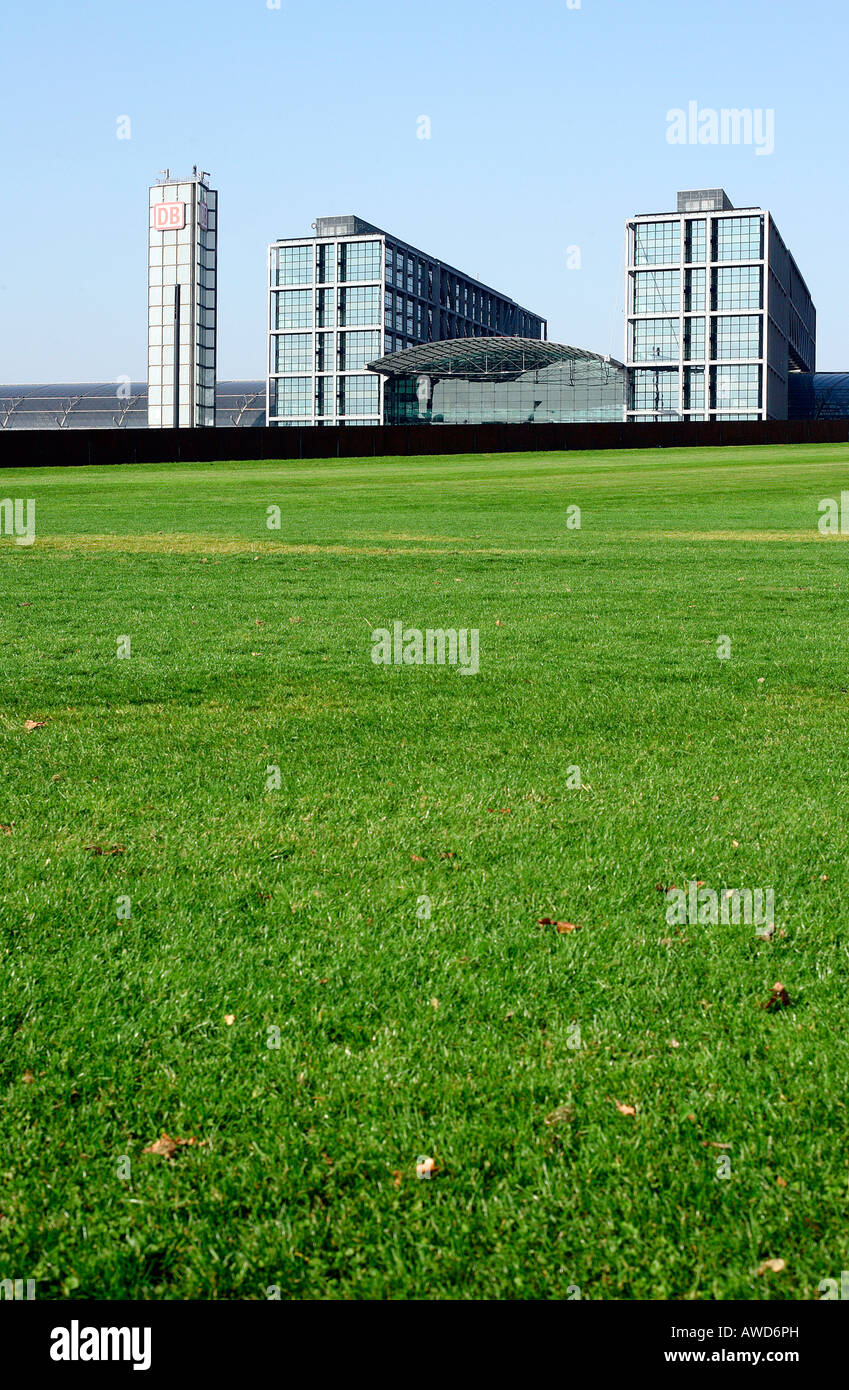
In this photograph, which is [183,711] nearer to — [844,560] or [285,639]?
[285,639]

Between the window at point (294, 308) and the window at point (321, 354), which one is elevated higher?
the window at point (294, 308)

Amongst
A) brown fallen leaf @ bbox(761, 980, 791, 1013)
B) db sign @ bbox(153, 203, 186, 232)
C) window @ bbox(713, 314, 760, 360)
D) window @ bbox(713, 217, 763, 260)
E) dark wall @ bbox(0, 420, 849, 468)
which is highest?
window @ bbox(713, 217, 763, 260)

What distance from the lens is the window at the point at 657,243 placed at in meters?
125

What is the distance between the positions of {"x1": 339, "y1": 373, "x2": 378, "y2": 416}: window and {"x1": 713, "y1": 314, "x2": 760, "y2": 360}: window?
1460 inches

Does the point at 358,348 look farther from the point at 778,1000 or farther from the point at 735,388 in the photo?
the point at 778,1000

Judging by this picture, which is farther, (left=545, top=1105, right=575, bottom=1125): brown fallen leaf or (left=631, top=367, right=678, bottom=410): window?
(left=631, top=367, right=678, bottom=410): window

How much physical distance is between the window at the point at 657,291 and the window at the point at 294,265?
3744cm

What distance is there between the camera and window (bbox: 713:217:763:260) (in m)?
122

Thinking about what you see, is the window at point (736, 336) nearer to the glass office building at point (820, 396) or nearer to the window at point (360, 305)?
the glass office building at point (820, 396)

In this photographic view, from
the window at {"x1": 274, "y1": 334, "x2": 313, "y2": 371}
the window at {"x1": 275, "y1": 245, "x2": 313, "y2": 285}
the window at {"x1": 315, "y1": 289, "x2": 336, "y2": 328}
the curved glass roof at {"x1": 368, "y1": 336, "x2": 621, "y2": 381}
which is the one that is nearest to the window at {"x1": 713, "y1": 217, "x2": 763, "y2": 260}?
the curved glass roof at {"x1": 368, "y1": 336, "x2": 621, "y2": 381}

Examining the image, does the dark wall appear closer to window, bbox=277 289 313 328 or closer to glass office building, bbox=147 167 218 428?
glass office building, bbox=147 167 218 428

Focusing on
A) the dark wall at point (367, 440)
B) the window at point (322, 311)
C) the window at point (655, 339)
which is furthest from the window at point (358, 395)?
the dark wall at point (367, 440)

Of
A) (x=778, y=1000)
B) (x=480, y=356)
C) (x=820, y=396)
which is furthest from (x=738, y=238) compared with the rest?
(x=778, y=1000)
